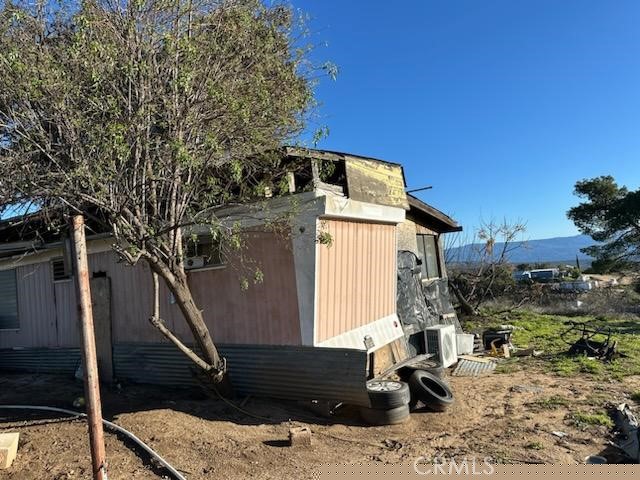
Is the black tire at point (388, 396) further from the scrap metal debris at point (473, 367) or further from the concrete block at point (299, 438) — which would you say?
the scrap metal debris at point (473, 367)

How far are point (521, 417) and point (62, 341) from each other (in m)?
7.97

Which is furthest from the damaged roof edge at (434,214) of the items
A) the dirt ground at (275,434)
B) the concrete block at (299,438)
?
the concrete block at (299,438)

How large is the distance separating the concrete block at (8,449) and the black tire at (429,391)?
4751 mm

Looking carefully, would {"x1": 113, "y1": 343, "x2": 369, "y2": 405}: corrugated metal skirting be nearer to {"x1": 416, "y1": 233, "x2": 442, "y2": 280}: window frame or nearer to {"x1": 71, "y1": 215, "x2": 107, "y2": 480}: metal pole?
{"x1": 71, "y1": 215, "x2": 107, "y2": 480}: metal pole

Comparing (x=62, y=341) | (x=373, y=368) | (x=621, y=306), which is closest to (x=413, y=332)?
(x=373, y=368)

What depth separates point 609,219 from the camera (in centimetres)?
2220

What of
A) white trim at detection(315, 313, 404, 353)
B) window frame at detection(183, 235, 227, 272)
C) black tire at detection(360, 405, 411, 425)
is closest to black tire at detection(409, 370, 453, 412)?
black tire at detection(360, 405, 411, 425)

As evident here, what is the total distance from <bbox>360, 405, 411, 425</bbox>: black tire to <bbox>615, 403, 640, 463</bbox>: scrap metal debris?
2.38 meters

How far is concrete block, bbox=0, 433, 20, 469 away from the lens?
4.93 metres

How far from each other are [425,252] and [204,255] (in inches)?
260

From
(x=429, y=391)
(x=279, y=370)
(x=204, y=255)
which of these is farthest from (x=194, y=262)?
(x=429, y=391)

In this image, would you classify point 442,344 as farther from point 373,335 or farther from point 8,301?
point 8,301

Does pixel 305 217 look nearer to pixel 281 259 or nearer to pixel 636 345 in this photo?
pixel 281 259

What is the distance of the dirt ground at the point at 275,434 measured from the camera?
16.4ft
